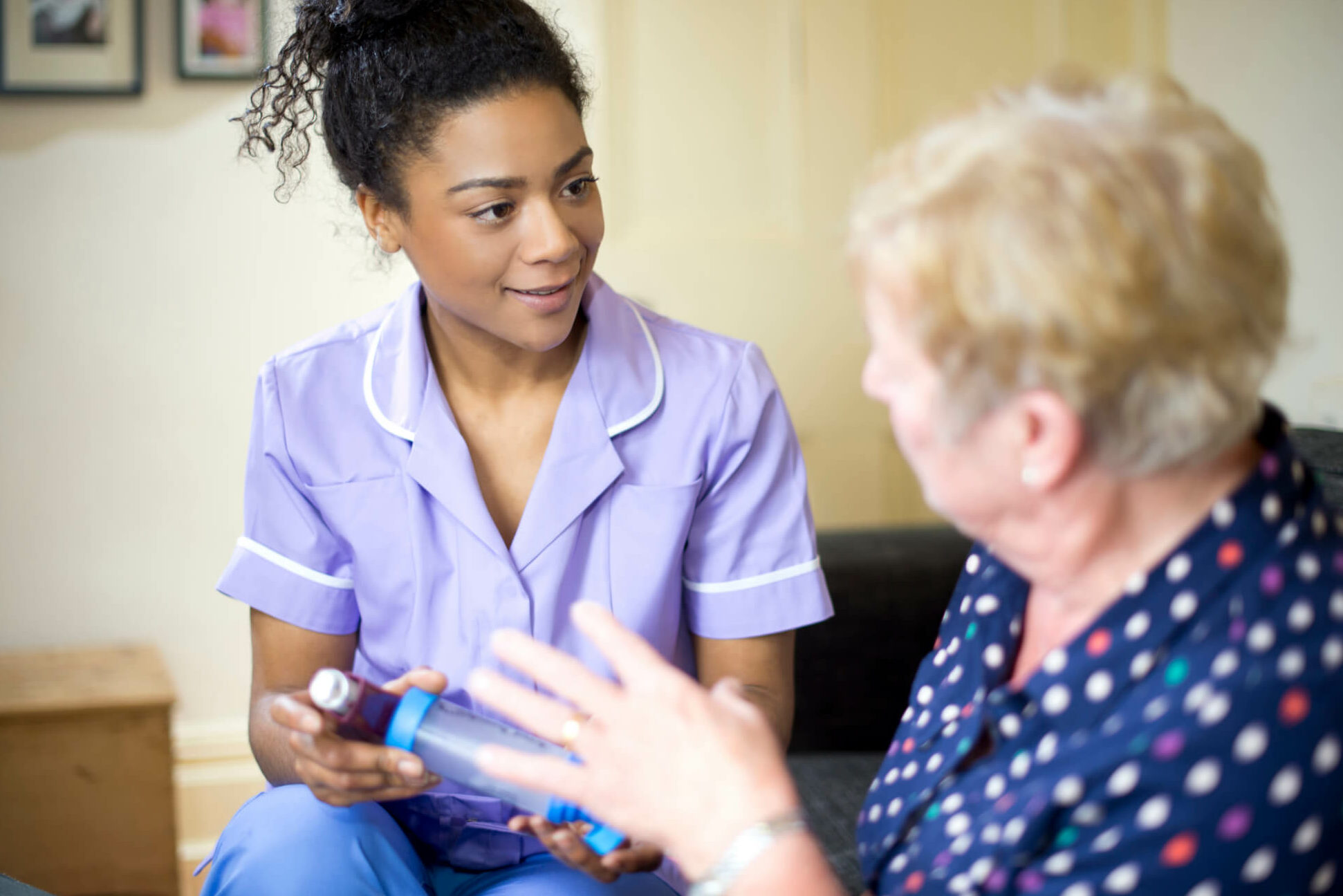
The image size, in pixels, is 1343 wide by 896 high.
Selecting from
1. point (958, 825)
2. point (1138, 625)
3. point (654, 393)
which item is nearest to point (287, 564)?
point (654, 393)

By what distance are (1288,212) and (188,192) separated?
2.10m

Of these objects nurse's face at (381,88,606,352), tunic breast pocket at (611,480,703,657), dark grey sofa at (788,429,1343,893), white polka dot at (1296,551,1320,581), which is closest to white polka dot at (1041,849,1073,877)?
white polka dot at (1296,551,1320,581)

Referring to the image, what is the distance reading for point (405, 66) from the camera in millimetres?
1182

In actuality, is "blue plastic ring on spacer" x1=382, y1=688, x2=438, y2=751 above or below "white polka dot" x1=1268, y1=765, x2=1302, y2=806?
below

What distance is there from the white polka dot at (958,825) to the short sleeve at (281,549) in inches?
29.0

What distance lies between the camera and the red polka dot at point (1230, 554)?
0.67m

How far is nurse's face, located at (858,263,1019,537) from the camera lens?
26.8 inches

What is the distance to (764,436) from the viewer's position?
126 centimetres

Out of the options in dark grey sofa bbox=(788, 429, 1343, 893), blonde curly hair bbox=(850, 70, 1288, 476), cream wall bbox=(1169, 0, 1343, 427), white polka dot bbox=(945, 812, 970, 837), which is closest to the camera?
blonde curly hair bbox=(850, 70, 1288, 476)

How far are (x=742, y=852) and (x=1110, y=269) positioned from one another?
0.38 meters

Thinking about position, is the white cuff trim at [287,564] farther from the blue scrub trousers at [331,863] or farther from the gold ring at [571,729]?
the gold ring at [571,729]

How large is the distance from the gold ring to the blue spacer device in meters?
0.15

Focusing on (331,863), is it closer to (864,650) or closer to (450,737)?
(450,737)

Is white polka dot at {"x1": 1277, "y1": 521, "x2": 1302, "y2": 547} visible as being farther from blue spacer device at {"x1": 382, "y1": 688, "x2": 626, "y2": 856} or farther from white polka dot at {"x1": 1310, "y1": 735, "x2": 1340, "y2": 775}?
blue spacer device at {"x1": 382, "y1": 688, "x2": 626, "y2": 856}
